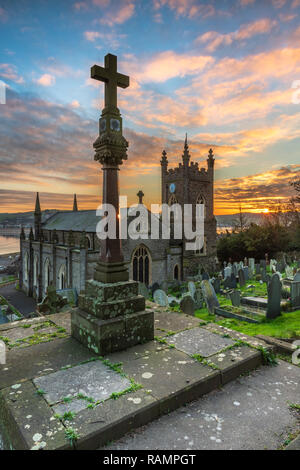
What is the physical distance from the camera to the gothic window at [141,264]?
1909 cm

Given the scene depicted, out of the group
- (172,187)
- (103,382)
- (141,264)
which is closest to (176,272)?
(141,264)

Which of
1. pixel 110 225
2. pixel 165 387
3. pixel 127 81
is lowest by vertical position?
pixel 165 387

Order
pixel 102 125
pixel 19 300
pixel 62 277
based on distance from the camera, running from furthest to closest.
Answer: pixel 19 300
pixel 62 277
pixel 102 125

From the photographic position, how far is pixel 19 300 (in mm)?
25312

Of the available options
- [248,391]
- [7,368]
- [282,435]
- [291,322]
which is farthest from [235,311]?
[7,368]

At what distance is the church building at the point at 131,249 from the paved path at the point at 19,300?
2.60ft

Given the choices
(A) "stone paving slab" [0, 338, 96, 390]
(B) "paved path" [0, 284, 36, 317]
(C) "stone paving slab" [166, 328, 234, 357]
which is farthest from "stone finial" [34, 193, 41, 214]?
(C) "stone paving slab" [166, 328, 234, 357]

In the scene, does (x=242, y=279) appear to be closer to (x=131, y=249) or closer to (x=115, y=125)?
(x=131, y=249)

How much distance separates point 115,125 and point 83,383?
363 centimetres

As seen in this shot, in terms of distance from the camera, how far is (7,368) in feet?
10.4

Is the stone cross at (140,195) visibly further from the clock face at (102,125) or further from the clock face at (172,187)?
the clock face at (102,125)
